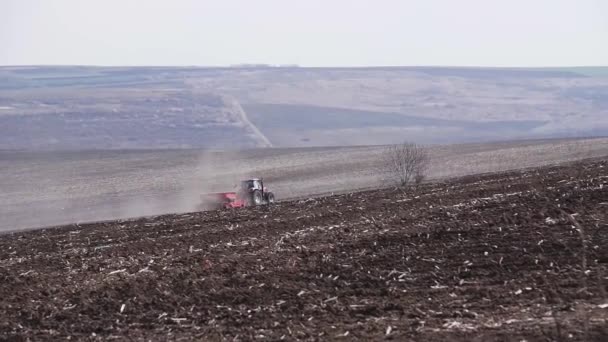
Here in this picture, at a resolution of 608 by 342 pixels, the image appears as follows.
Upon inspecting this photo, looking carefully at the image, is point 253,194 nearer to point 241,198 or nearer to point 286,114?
point 241,198

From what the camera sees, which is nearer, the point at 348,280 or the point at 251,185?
the point at 348,280

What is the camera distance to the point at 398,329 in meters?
11.5

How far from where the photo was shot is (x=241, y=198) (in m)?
37.0

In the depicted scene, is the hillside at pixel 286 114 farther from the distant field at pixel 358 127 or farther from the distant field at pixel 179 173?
the distant field at pixel 179 173

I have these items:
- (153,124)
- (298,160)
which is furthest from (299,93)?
(298,160)

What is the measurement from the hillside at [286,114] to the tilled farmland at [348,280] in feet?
Answer: 370

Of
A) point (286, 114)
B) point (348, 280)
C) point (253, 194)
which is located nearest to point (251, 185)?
point (253, 194)

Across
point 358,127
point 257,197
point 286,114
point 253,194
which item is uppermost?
point 286,114

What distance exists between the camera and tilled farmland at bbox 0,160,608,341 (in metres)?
11.7

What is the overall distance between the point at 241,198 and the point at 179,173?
35373mm

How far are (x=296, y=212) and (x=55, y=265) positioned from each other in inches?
332

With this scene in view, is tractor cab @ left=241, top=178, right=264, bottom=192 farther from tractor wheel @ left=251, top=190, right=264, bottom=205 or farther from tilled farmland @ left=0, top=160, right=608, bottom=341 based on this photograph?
tilled farmland @ left=0, top=160, right=608, bottom=341

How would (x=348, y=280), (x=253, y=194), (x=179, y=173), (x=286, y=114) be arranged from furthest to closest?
1. (x=286, y=114)
2. (x=179, y=173)
3. (x=253, y=194)
4. (x=348, y=280)

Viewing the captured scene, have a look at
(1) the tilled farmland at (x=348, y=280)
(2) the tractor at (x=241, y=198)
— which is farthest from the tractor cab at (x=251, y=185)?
(1) the tilled farmland at (x=348, y=280)
